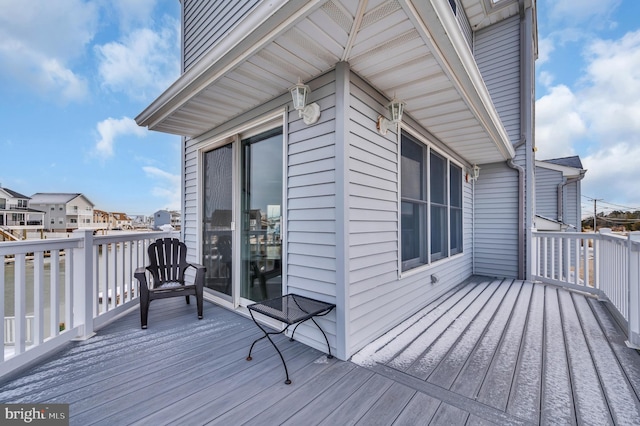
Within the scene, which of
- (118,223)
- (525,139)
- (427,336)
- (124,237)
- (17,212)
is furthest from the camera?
(17,212)

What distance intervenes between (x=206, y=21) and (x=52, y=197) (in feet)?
78.0

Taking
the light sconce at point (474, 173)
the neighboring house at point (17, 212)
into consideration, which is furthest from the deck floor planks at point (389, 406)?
the neighboring house at point (17, 212)

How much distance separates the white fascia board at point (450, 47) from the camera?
1.56 meters

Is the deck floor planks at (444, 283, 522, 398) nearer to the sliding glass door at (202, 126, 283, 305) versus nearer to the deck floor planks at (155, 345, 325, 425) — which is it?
the deck floor planks at (155, 345, 325, 425)

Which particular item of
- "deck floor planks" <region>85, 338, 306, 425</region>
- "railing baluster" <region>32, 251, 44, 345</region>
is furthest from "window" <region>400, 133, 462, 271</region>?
"railing baluster" <region>32, 251, 44, 345</region>

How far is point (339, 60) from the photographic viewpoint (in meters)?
2.08

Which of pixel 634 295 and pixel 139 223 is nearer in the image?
pixel 634 295

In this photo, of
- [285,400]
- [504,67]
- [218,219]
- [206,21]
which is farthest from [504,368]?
[504,67]

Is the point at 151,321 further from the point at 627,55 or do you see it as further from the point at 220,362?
the point at 627,55

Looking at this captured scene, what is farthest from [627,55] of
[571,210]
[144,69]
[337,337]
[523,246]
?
[144,69]

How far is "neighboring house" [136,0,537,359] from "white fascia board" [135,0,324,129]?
10 mm

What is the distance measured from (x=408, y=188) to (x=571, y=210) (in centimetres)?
940

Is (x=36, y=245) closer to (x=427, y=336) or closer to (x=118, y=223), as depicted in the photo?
(x=427, y=336)

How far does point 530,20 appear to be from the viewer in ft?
17.0
